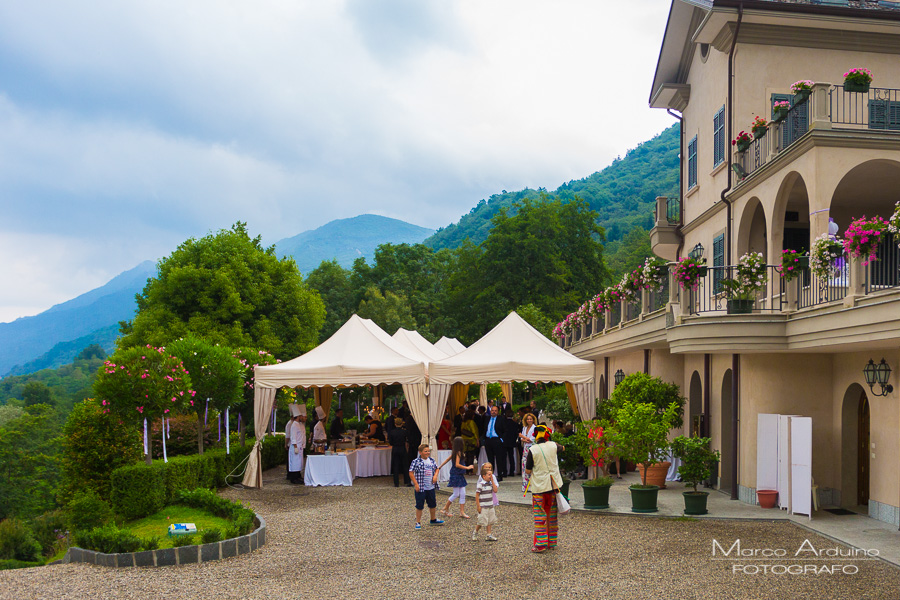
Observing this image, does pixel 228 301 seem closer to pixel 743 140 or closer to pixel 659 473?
pixel 659 473

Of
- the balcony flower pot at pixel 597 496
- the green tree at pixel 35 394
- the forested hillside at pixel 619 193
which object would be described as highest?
the forested hillside at pixel 619 193

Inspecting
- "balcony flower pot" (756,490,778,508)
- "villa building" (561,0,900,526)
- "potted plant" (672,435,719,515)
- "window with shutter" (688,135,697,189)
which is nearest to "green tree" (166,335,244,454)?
"villa building" (561,0,900,526)

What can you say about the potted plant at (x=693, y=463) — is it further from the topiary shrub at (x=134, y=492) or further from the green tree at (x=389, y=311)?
the green tree at (x=389, y=311)

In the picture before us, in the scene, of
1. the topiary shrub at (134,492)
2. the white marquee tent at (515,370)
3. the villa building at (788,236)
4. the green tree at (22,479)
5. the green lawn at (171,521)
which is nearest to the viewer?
the green lawn at (171,521)

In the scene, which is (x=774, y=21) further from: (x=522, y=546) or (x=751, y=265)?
(x=522, y=546)

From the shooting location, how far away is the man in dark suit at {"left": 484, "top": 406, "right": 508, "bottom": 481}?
17938 millimetres

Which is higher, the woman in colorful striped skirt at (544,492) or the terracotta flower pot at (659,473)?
the woman in colorful striped skirt at (544,492)

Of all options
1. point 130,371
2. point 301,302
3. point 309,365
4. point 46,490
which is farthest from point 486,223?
point 130,371

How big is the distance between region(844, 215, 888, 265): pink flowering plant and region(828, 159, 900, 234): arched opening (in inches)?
116

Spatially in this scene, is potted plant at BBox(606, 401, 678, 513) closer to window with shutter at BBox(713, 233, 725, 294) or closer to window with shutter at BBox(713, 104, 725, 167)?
window with shutter at BBox(713, 233, 725, 294)

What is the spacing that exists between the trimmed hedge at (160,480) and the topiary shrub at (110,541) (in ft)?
8.10

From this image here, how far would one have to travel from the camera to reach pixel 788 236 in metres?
16.4

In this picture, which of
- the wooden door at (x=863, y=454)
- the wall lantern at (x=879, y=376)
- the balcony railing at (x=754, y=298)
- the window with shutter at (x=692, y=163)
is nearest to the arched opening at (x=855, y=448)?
the wooden door at (x=863, y=454)

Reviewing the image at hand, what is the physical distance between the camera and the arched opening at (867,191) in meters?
13.7
